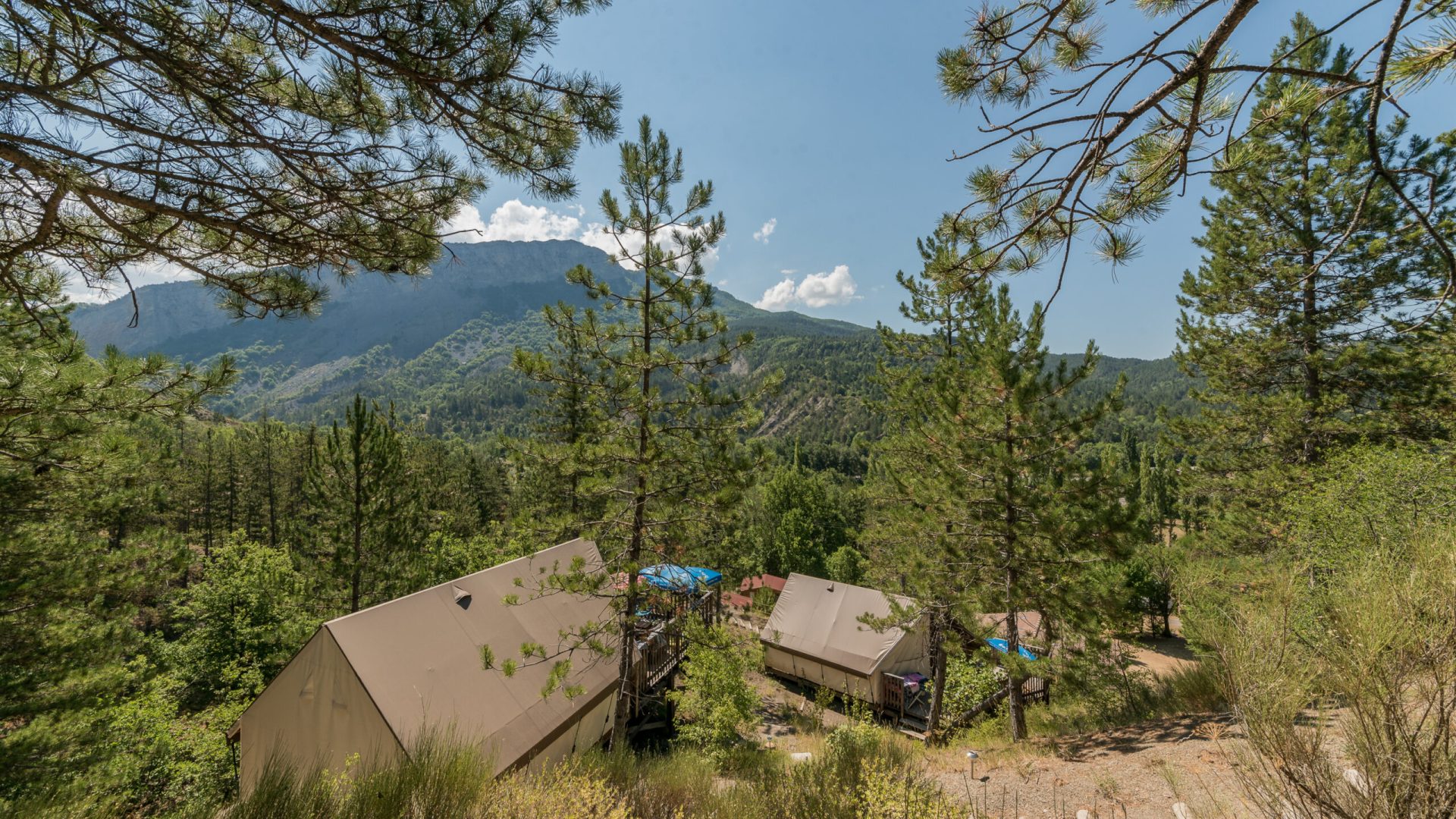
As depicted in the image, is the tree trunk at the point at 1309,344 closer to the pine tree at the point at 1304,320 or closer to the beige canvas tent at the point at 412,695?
the pine tree at the point at 1304,320

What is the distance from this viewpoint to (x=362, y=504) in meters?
11.9

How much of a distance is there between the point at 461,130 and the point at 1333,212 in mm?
14240

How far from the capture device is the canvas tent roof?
12.2m

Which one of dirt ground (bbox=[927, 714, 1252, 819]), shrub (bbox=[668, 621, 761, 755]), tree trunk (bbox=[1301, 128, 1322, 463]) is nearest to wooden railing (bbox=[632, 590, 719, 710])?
shrub (bbox=[668, 621, 761, 755])

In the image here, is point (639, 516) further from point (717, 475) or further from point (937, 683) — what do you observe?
point (937, 683)

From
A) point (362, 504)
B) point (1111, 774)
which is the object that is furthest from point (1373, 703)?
point (362, 504)

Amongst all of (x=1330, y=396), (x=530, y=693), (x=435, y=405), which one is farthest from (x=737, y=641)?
(x=435, y=405)

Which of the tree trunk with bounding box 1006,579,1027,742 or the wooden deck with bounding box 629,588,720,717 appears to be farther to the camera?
the wooden deck with bounding box 629,588,720,717

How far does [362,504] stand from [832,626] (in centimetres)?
1206

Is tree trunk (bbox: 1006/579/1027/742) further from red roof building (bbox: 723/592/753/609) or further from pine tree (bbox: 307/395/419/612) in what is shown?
pine tree (bbox: 307/395/419/612)

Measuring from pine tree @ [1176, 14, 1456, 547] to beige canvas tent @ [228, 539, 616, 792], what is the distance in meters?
13.1

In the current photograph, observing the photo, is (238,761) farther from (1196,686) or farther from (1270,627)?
(1196,686)

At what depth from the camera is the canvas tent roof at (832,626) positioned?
12.2 meters

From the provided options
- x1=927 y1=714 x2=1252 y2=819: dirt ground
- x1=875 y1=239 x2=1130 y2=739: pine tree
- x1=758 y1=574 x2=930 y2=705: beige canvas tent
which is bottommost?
x1=758 y1=574 x2=930 y2=705: beige canvas tent
